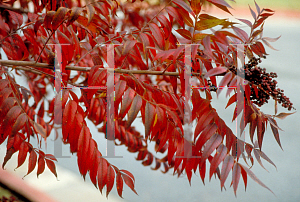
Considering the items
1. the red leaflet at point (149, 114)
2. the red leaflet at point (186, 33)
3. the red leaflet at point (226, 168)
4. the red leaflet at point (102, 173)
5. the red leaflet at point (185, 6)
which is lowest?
the red leaflet at point (102, 173)

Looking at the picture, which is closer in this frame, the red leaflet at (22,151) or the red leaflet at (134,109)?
the red leaflet at (134,109)

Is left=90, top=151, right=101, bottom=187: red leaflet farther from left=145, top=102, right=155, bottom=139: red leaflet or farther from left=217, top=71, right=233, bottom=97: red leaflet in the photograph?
left=217, top=71, right=233, bottom=97: red leaflet

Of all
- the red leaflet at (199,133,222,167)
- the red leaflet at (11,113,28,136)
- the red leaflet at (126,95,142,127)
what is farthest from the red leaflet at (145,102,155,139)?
the red leaflet at (11,113,28,136)

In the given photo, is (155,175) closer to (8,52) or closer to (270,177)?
(270,177)

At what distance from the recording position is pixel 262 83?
1.58 feet

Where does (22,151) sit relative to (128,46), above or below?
below

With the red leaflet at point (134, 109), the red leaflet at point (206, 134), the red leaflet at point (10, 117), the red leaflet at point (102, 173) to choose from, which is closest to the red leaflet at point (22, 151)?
the red leaflet at point (10, 117)

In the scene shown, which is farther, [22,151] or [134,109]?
[22,151]

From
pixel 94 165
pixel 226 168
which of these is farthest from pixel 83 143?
pixel 226 168

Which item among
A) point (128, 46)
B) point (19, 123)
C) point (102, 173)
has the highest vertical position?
point (128, 46)

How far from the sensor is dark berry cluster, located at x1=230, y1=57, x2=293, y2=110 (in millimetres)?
479

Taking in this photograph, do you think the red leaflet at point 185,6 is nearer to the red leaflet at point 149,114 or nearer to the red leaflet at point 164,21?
the red leaflet at point 164,21

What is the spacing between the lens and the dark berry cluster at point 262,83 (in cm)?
48

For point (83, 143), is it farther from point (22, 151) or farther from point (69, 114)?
point (22, 151)
